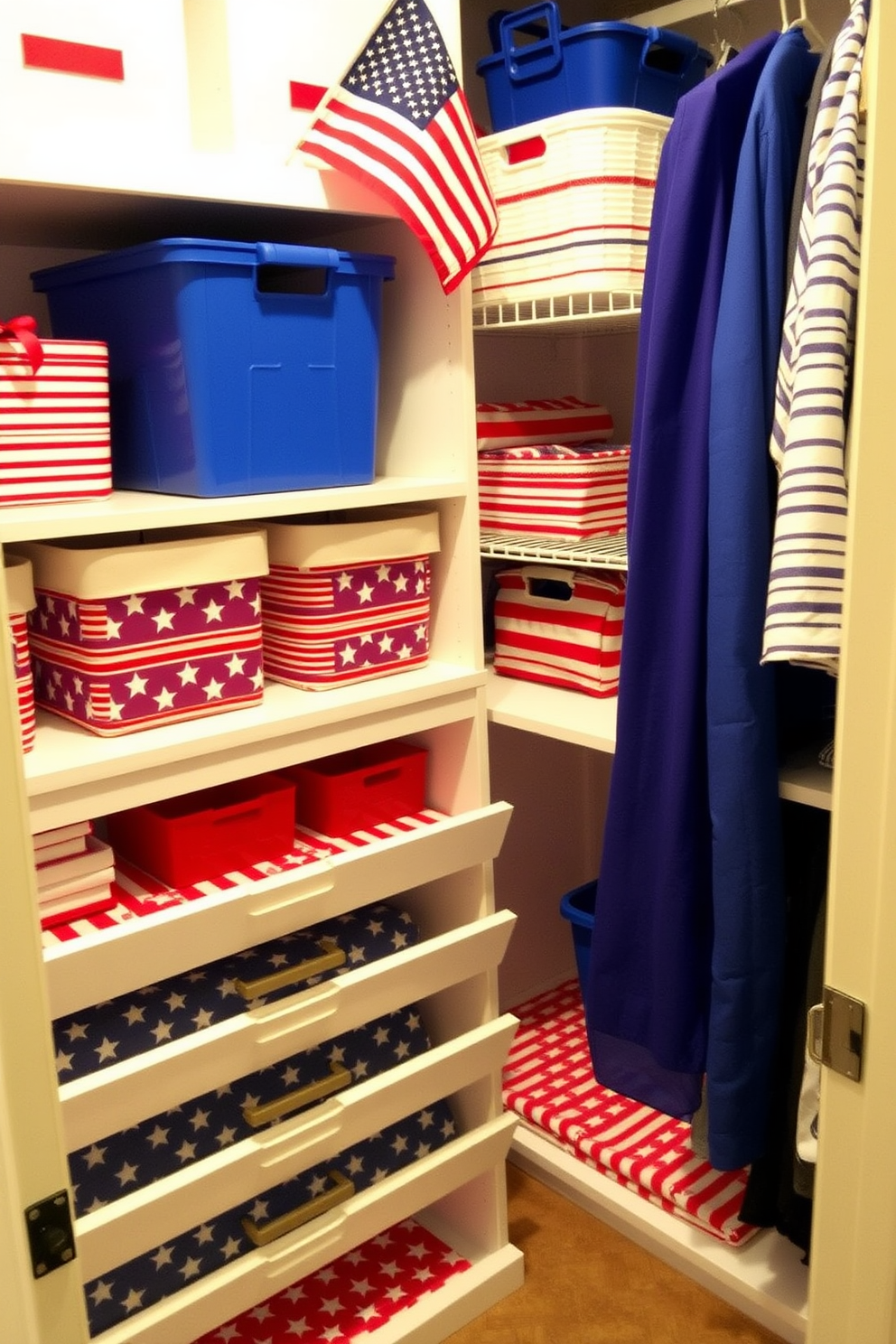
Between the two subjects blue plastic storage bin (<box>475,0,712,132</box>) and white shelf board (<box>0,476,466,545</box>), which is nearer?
white shelf board (<box>0,476,466,545</box>)

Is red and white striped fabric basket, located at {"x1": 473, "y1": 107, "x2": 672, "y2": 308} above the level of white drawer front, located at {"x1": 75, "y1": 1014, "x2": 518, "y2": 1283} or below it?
above

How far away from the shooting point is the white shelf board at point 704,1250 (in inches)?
64.7

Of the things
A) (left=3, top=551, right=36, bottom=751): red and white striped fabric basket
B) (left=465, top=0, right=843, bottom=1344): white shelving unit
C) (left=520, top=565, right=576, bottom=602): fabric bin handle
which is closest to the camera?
(left=3, top=551, right=36, bottom=751): red and white striped fabric basket

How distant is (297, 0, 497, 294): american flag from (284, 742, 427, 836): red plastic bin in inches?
30.2

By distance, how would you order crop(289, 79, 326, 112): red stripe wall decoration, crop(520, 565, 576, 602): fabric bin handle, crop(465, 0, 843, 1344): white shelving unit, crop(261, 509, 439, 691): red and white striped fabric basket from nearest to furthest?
crop(289, 79, 326, 112): red stripe wall decoration → crop(261, 509, 439, 691): red and white striped fabric basket → crop(465, 0, 843, 1344): white shelving unit → crop(520, 565, 576, 602): fabric bin handle

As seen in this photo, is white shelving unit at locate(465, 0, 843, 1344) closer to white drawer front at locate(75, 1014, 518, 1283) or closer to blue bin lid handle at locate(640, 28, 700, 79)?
blue bin lid handle at locate(640, 28, 700, 79)

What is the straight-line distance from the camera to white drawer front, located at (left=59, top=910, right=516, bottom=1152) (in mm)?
1292

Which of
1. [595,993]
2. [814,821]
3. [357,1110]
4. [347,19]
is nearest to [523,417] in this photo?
[347,19]

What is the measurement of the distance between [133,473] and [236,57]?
535 mm

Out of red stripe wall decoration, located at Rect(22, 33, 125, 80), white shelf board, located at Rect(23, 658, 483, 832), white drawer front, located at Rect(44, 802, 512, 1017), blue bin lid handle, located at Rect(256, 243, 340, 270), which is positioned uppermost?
red stripe wall decoration, located at Rect(22, 33, 125, 80)

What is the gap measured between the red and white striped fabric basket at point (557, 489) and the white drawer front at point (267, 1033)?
2.11 feet

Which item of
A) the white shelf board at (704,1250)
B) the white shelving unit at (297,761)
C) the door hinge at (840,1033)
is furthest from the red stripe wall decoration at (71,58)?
the white shelf board at (704,1250)

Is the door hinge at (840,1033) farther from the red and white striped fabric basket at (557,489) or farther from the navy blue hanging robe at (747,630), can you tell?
the red and white striped fabric basket at (557,489)

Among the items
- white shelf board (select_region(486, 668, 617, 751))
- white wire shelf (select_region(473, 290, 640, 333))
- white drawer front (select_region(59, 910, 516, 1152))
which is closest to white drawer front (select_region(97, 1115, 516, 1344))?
white drawer front (select_region(59, 910, 516, 1152))
